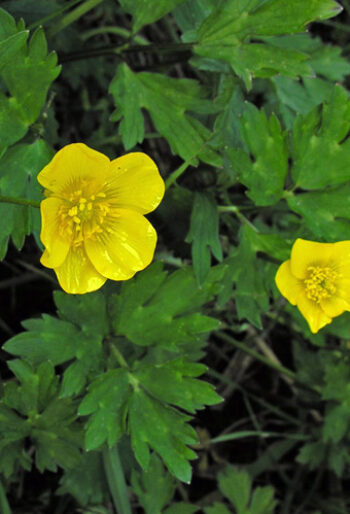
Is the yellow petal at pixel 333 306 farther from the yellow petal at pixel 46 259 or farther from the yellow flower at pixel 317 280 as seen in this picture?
the yellow petal at pixel 46 259

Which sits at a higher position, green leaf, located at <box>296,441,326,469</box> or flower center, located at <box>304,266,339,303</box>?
flower center, located at <box>304,266,339,303</box>

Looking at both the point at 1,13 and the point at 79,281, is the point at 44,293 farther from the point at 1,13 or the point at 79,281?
the point at 1,13

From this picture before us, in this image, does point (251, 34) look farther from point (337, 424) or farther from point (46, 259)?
point (337, 424)

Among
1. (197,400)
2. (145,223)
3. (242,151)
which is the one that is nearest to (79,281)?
(145,223)

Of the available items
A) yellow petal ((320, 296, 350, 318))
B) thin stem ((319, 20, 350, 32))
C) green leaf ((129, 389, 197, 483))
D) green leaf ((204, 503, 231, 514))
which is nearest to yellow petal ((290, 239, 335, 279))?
yellow petal ((320, 296, 350, 318))

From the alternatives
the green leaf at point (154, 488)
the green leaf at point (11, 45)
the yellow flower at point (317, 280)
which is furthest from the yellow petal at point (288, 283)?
the green leaf at point (11, 45)

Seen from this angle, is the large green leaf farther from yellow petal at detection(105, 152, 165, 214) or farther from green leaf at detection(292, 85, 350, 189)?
green leaf at detection(292, 85, 350, 189)

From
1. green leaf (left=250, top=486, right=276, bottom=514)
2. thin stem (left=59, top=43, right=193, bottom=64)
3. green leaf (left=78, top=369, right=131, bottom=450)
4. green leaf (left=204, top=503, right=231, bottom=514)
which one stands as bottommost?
green leaf (left=250, top=486, right=276, bottom=514)
